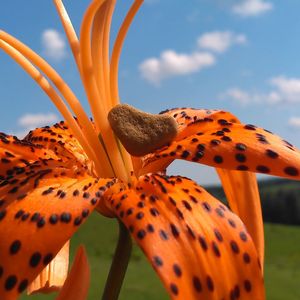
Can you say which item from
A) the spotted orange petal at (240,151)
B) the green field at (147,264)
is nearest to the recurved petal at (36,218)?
the spotted orange petal at (240,151)

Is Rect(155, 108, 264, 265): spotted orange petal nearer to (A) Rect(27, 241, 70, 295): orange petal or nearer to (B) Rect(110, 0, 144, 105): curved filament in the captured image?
(B) Rect(110, 0, 144, 105): curved filament

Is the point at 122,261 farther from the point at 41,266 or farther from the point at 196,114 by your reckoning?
the point at 196,114

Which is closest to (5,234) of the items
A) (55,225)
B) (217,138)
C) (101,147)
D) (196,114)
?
(55,225)

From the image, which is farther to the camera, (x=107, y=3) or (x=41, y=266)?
(x=107, y=3)

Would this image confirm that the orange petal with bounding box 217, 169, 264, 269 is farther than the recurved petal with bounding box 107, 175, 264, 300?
Yes

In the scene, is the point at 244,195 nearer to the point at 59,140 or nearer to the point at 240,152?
the point at 240,152

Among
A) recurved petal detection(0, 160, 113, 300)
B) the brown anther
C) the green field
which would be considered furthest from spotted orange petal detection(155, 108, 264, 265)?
the green field
